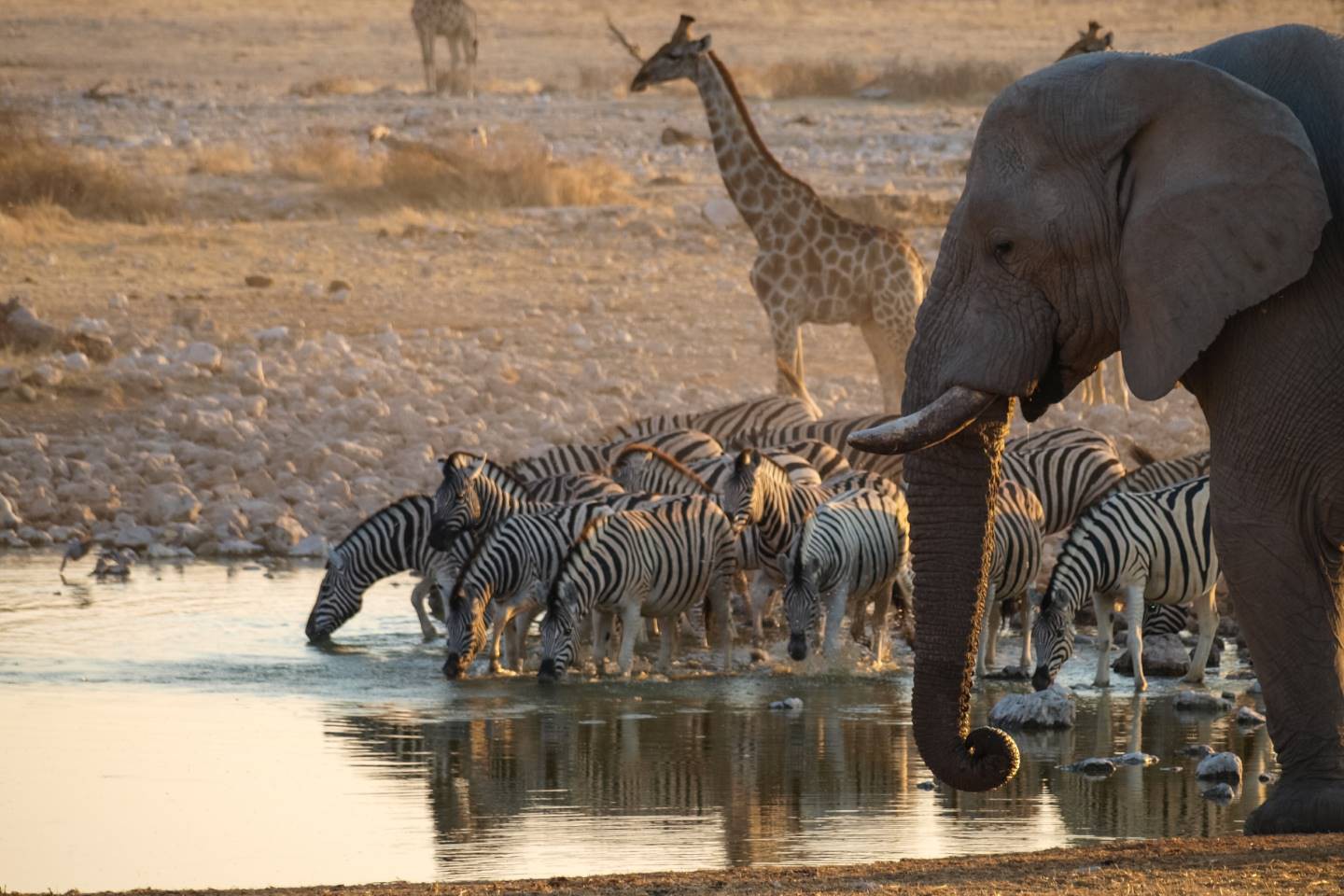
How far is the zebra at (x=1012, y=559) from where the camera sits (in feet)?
32.5

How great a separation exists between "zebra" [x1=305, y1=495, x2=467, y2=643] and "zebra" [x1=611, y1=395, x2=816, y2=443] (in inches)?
82.4

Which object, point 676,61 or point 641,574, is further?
point 676,61

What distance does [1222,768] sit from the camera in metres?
7.73

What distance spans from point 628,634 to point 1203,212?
4955mm

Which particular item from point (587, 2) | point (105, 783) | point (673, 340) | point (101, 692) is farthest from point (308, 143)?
point (587, 2)

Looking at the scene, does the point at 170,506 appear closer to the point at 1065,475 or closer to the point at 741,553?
the point at 741,553

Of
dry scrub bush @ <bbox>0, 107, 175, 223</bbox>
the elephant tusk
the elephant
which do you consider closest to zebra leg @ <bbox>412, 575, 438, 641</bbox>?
the elephant

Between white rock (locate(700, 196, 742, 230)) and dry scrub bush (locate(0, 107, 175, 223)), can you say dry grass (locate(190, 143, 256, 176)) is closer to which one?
dry scrub bush (locate(0, 107, 175, 223))

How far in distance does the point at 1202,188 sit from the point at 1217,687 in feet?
15.8

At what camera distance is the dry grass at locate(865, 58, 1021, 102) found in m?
33.5

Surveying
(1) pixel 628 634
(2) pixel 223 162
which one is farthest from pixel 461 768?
(2) pixel 223 162

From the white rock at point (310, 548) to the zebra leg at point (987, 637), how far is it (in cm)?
403

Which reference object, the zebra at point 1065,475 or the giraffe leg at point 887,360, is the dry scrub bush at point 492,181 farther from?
the zebra at point 1065,475

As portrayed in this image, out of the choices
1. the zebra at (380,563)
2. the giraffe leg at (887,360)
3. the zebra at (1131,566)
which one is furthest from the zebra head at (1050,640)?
the giraffe leg at (887,360)
